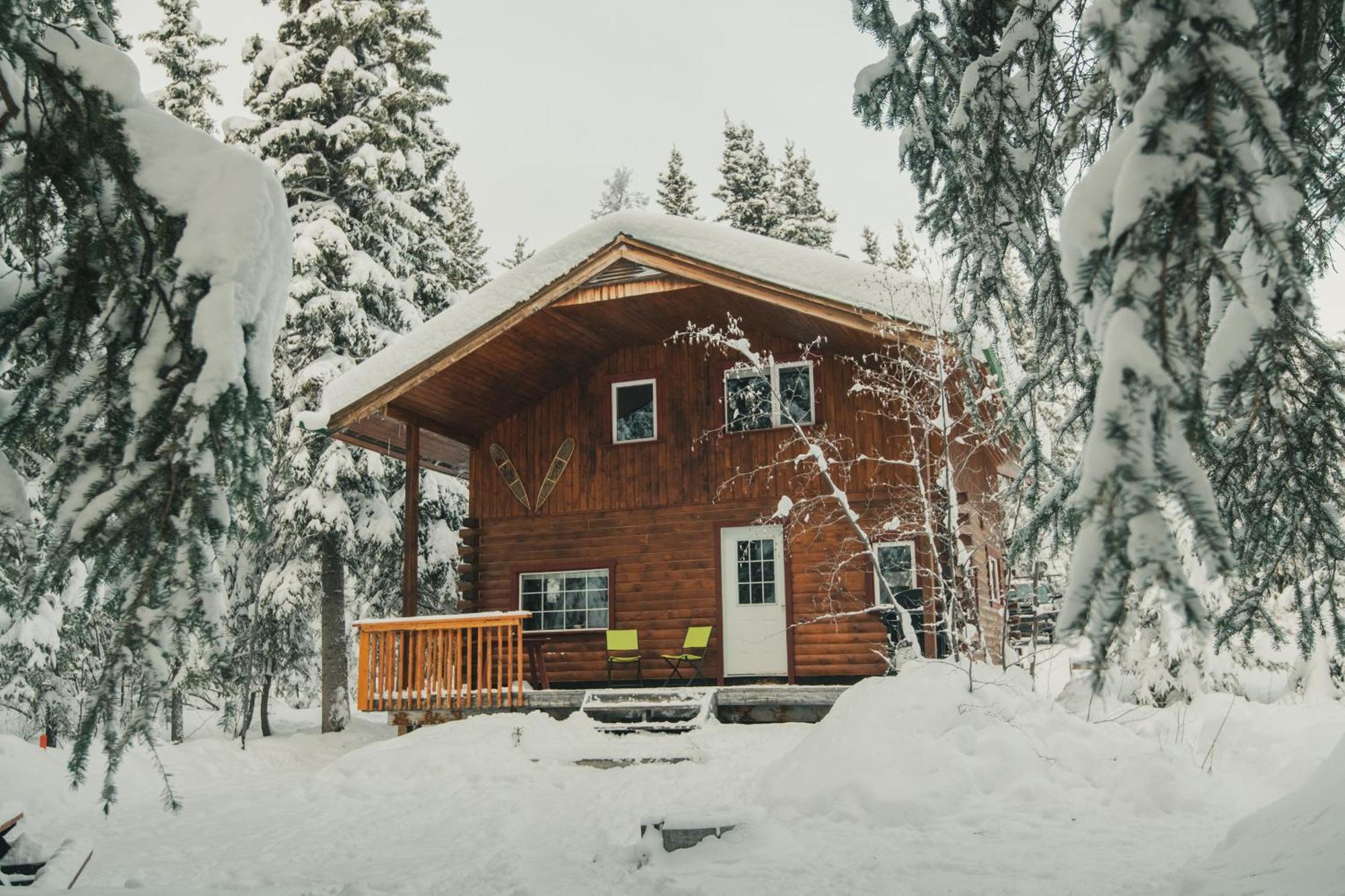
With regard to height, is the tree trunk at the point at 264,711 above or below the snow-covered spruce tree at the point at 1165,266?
below

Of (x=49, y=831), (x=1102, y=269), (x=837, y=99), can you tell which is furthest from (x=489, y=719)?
(x=1102, y=269)

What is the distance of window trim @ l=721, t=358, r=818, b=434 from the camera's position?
44.0ft

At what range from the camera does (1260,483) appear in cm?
409

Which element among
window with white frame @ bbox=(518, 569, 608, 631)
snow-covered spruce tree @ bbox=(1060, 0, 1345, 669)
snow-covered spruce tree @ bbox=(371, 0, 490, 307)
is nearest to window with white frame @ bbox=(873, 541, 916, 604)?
window with white frame @ bbox=(518, 569, 608, 631)

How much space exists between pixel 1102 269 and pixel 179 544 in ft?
8.56

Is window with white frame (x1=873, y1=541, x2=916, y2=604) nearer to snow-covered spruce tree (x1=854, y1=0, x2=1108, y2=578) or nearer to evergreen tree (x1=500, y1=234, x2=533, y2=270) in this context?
snow-covered spruce tree (x1=854, y1=0, x2=1108, y2=578)

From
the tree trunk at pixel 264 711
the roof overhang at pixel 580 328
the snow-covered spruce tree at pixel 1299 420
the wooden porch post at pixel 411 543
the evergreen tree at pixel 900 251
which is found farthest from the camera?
the evergreen tree at pixel 900 251

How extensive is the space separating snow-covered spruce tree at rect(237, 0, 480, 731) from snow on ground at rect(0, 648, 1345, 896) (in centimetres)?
533

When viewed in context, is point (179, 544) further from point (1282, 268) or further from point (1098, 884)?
point (1098, 884)

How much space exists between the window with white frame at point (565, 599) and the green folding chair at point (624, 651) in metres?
0.59

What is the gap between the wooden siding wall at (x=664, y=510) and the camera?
1306 cm

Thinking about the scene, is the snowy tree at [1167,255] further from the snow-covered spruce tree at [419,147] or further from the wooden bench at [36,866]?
the snow-covered spruce tree at [419,147]

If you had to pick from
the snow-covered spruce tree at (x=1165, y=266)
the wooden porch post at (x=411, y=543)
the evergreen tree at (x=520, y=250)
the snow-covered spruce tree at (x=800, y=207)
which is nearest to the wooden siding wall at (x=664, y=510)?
the wooden porch post at (x=411, y=543)

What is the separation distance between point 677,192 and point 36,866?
2669 cm
